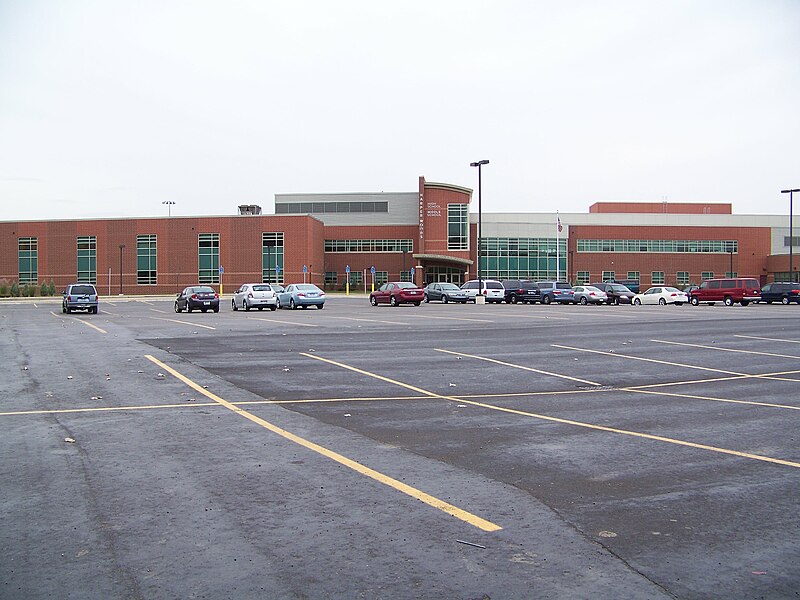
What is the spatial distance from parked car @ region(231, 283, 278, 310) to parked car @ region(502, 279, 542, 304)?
19833 mm

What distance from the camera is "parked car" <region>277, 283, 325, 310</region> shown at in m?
45.0

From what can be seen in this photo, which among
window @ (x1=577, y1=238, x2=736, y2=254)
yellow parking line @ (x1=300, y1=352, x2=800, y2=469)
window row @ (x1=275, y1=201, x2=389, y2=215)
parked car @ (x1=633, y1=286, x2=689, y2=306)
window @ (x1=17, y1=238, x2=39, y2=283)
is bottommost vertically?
yellow parking line @ (x1=300, y1=352, x2=800, y2=469)

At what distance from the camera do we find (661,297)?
165 ft

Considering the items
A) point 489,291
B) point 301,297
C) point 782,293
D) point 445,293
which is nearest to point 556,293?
point 489,291

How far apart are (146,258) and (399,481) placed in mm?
84365

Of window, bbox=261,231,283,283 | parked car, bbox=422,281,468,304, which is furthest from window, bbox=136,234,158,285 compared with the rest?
parked car, bbox=422,281,468,304

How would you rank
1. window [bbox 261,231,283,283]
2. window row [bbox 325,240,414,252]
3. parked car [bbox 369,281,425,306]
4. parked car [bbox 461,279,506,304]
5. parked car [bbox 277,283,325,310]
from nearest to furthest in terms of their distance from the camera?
1. parked car [bbox 277,283,325,310]
2. parked car [bbox 369,281,425,306]
3. parked car [bbox 461,279,506,304]
4. window [bbox 261,231,283,283]
5. window row [bbox 325,240,414,252]

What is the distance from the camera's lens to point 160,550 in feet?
16.5

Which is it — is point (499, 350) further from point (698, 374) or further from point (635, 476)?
point (635, 476)

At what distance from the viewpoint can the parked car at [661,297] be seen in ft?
165

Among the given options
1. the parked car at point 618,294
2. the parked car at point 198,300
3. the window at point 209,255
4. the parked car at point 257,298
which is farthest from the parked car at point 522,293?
the window at point 209,255

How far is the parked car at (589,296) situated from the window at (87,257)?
59.2m

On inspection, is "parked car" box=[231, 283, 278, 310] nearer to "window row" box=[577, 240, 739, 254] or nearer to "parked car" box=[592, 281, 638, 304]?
"parked car" box=[592, 281, 638, 304]

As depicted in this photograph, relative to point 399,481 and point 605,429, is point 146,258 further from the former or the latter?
point 399,481
